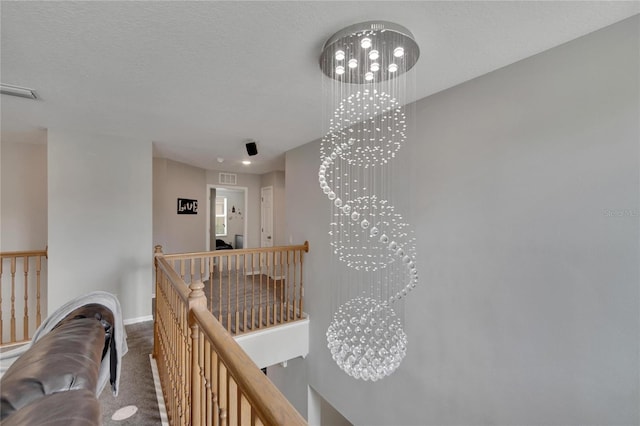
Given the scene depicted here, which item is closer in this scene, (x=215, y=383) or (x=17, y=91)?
(x=215, y=383)

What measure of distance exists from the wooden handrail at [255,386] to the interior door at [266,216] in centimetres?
537

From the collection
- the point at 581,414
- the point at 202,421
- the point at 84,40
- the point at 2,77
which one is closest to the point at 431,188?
the point at 581,414

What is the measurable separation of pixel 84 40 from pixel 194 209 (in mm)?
4347

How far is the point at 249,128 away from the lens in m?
3.31

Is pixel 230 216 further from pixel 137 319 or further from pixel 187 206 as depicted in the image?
pixel 137 319

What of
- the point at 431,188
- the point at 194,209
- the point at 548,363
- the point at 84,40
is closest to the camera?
the point at 84,40

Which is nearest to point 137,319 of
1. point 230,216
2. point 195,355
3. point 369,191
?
point 195,355

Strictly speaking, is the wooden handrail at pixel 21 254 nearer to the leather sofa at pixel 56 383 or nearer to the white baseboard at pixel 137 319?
the white baseboard at pixel 137 319

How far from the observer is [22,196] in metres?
3.76

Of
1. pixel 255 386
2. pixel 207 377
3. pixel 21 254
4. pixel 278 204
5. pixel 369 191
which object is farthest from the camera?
pixel 278 204

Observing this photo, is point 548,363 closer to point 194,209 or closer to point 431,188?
point 431,188

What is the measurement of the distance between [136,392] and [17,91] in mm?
2663

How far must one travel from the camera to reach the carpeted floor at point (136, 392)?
1.93m

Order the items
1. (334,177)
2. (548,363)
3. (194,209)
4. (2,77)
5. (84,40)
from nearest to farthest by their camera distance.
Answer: (84,40) < (548,363) < (2,77) < (334,177) < (194,209)
